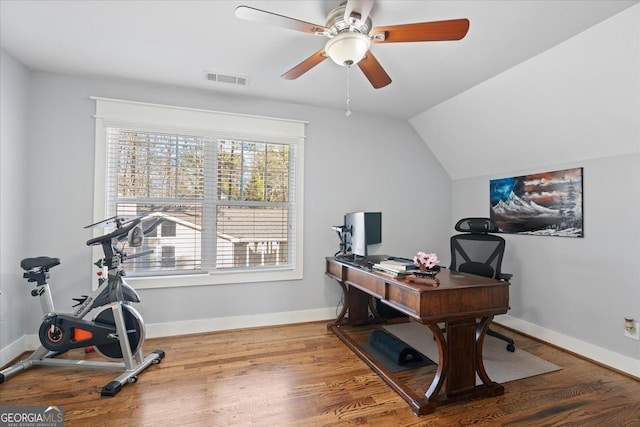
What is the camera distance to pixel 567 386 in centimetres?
226

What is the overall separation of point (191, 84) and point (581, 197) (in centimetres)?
396

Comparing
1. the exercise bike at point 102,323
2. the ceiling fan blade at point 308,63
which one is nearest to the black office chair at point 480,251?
the ceiling fan blade at point 308,63

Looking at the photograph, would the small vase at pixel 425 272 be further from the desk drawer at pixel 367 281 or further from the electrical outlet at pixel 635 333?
the electrical outlet at pixel 635 333

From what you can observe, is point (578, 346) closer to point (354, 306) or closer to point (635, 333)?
point (635, 333)

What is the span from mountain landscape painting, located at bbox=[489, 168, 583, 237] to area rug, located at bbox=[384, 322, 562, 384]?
1.24 m

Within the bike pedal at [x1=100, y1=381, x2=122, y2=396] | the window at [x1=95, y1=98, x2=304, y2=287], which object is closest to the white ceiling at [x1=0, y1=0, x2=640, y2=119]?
the window at [x1=95, y1=98, x2=304, y2=287]

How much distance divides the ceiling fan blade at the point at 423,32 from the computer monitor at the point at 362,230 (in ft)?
5.18

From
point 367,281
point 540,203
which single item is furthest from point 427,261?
point 540,203

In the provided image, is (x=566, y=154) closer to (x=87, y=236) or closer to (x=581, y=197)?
(x=581, y=197)

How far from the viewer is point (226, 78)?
294 cm

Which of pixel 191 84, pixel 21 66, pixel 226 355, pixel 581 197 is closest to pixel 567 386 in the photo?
pixel 581 197

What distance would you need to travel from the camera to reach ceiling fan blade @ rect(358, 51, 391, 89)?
1989 mm

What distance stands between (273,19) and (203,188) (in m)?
2.11

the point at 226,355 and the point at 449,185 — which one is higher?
the point at 449,185
